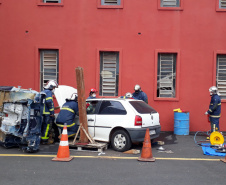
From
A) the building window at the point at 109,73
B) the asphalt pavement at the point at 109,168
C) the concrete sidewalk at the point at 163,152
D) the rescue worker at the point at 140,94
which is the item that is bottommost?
the concrete sidewalk at the point at 163,152

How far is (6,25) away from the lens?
11273 millimetres

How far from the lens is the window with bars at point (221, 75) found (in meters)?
11.2

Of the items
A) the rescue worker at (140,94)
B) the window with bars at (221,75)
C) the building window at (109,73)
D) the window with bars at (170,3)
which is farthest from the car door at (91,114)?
the window with bars at (221,75)

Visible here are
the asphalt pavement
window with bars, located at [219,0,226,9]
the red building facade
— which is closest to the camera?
the asphalt pavement

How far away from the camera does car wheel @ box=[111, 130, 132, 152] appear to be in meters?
7.16

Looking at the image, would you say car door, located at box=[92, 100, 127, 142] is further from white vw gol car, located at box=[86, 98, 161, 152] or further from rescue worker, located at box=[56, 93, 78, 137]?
rescue worker, located at box=[56, 93, 78, 137]

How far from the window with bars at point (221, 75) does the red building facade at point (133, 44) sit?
0.13 feet

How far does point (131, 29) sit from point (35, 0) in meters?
4.15

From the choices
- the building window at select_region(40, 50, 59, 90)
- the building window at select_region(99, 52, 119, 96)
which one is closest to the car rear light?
the building window at select_region(99, 52, 119, 96)

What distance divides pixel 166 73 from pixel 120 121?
15.9 ft

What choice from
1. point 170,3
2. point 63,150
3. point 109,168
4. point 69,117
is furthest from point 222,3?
point 63,150

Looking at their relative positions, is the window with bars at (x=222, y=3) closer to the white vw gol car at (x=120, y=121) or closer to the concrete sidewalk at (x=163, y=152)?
the concrete sidewalk at (x=163, y=152)

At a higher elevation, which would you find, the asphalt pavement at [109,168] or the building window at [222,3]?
the building window at [222,3]

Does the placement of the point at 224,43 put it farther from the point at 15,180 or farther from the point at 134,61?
the point at 15,180
